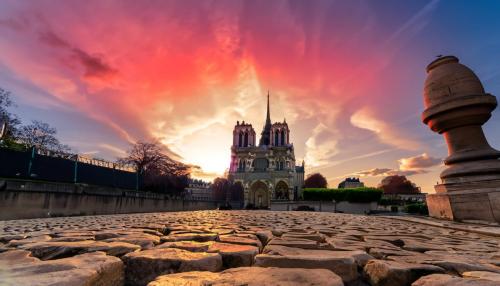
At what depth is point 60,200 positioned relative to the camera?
935 centimetres

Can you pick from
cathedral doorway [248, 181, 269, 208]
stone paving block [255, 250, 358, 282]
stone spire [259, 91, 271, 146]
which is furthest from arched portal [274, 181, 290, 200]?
stone paving block [255, 250, 358, 282]

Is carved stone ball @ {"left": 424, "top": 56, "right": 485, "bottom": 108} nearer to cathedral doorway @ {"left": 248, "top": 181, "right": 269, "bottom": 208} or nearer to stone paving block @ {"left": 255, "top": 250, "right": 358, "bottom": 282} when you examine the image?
stone paving block @ {"left": 255, "top": 250, "right": 358, "bottom": 282}

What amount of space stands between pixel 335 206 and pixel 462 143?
19128 millimetres

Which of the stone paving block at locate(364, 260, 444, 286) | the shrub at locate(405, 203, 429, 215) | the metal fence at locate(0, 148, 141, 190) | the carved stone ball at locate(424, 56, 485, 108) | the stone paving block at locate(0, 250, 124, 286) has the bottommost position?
the shrub at locate(405, 203, 429, 215)

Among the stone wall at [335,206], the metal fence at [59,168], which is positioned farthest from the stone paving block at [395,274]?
the stone wall at [335,206]

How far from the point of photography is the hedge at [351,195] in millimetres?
24766

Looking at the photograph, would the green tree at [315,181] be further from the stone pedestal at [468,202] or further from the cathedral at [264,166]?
the stone pedestal at [468,202]

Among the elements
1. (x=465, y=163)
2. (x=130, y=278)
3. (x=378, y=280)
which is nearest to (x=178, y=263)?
(x=130, y=278)

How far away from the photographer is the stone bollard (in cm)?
653

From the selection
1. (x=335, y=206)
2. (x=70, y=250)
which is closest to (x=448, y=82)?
(x=70, y=250)

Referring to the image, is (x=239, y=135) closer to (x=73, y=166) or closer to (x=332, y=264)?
(x=73, y=166)

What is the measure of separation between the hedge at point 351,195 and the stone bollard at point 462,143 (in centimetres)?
1797

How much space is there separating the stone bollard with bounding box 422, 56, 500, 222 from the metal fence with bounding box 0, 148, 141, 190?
13329 millimetres

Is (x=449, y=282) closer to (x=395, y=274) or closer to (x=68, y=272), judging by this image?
(x=395, y=274)
